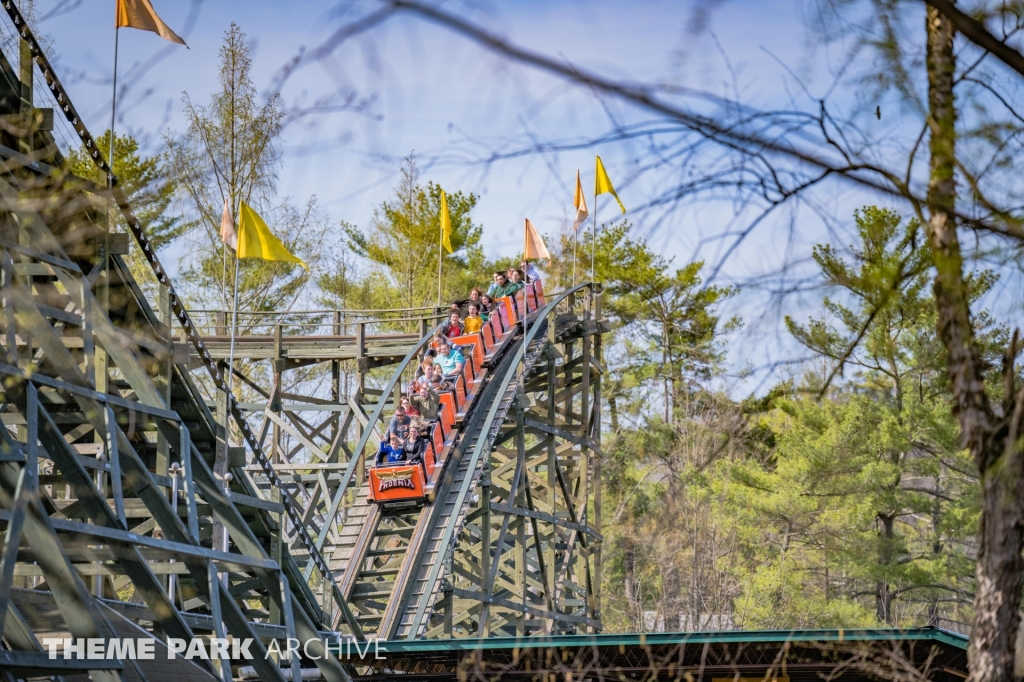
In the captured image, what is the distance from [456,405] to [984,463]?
12.8 metres

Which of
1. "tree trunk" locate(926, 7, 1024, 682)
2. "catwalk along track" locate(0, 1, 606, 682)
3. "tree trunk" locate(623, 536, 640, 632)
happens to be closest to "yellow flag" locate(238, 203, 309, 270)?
"catwalk along track" locate(0, 1, 606, 682)

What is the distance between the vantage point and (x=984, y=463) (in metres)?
3.72

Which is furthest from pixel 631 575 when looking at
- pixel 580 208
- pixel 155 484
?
pixel 155 484

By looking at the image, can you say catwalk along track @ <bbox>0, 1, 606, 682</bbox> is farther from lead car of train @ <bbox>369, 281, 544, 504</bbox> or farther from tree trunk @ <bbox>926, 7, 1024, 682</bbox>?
tree trunk @ <bbox>926, 7, 1024, 682</bbox>

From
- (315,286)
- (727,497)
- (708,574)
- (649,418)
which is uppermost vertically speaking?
(315,286)

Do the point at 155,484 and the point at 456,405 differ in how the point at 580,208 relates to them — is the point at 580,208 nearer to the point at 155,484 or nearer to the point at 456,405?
the point at 456,405

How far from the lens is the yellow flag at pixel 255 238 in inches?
562

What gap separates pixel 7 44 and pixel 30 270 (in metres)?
1.68

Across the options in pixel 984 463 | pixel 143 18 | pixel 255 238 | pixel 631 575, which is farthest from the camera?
pixel 631 575

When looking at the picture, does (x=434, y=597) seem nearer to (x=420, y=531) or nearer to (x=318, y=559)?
(x=420, y=531)

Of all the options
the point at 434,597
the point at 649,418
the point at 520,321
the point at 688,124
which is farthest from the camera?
the point at 649,418

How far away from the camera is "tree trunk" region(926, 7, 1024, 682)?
3.63 metres

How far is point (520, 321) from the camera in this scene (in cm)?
1902

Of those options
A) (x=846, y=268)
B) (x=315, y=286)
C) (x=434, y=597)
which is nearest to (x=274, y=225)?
(x=315, y=286)
